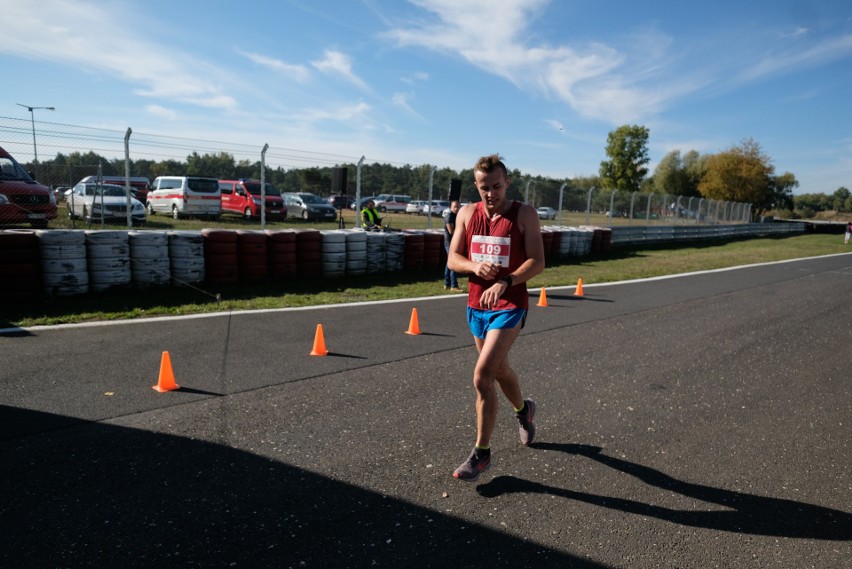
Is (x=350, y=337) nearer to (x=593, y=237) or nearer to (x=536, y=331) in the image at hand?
(x=536, y=331)

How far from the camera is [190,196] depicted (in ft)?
68.6

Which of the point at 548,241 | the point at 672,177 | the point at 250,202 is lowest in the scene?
the point at 548,241

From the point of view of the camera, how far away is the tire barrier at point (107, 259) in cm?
823

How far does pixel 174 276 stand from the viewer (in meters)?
9.08

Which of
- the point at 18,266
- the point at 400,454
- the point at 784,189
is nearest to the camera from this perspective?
the point at 400,454

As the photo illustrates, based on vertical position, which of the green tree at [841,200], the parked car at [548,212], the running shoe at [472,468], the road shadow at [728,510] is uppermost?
the green tree at [841,200]

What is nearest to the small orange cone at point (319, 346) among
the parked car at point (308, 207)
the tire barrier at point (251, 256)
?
the tire barrier at point (251, 256)

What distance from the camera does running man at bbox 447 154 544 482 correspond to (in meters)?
3.42

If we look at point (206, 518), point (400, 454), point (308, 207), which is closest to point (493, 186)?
point (400, 454)

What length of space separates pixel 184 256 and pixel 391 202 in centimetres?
3482

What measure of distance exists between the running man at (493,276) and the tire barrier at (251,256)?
712 centimetres

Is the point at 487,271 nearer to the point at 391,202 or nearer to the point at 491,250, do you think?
the point at 491,250

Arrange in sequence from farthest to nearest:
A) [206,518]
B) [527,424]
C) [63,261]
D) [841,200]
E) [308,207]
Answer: [841,200], [308,207], [63,261], [527,424], [206,518]

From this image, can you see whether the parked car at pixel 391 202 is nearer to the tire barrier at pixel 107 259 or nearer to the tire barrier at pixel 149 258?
the tire barrier at pixel 149 258
